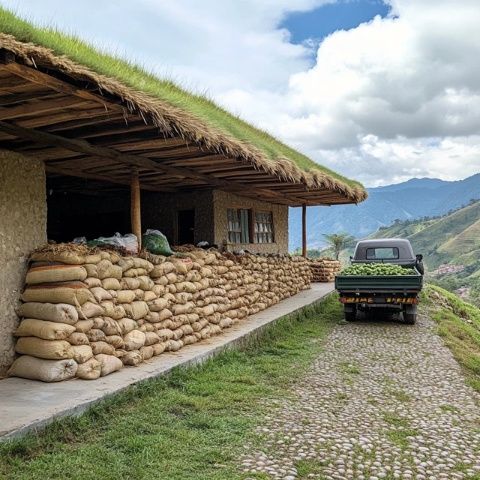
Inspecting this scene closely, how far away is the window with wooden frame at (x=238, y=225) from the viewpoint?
1166cm

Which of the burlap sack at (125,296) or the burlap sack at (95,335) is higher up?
the burlap sack at (125,296)

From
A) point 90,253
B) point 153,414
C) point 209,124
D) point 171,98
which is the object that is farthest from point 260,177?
point 153,414

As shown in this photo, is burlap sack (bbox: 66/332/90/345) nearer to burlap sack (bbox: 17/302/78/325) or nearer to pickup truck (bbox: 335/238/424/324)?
burlap sack (bbox: 17/302/78/325)

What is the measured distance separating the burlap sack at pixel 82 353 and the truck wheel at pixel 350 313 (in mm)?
6547

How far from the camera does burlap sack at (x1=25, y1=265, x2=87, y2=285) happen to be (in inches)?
211

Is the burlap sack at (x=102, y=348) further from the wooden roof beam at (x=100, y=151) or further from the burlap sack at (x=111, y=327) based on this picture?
the wooden roof beam at (x=100, y=151)

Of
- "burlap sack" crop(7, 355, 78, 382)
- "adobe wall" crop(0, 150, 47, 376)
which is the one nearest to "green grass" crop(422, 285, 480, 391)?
"burlap sack" crop(7, 355, 78, 382)

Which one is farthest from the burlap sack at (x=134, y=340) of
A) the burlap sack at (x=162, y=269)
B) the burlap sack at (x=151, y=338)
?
the burlap sack at (x=162, y=269)

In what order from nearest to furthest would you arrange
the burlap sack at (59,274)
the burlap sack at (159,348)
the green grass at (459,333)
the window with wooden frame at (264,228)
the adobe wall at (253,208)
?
the burlap sack at (59,274)
the burlap sack at (159,348)
the green grass at (459,333)
the adobe wall at (253,208)
the window with wooden frame at (264,228)

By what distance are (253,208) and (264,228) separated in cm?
126

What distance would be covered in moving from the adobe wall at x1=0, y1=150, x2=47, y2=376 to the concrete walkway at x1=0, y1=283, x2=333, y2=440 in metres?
0.70

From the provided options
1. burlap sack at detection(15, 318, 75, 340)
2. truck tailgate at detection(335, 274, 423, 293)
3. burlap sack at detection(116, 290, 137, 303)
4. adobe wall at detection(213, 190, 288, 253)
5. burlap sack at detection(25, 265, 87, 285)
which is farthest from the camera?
adobe wall at detection(213, 190, 288, 253)

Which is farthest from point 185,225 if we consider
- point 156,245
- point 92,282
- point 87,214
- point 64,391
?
point 64,391

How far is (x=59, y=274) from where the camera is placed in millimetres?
5367
